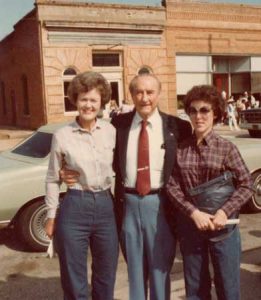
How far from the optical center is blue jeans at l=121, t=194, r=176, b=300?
3.12 m

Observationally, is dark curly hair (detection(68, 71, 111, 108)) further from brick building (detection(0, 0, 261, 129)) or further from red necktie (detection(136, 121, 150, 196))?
brick building (detection(0, 0, 261, 129))

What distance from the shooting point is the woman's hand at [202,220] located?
9.39 ft

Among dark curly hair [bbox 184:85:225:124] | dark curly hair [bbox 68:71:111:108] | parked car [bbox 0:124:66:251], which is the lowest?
parked car [bbox 0:124:66:251]

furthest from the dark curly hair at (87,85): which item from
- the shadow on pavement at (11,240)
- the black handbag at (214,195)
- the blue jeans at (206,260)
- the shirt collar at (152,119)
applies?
the shadow on pavement at (11,240)

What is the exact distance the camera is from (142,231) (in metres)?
3.17

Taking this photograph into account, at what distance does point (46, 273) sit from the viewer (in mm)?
4891

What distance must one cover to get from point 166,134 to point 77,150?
2.06 feet

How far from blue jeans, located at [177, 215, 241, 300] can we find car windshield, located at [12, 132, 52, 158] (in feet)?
10.6

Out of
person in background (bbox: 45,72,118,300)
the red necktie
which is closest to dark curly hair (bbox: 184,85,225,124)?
the red necktie

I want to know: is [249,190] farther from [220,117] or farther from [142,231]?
[142,231]

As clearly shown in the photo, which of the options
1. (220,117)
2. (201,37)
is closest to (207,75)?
(201,37)

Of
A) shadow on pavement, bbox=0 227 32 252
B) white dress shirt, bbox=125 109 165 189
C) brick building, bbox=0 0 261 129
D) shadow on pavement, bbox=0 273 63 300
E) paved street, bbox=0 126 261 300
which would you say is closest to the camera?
white dress shirt, bbox=125 109 165 189

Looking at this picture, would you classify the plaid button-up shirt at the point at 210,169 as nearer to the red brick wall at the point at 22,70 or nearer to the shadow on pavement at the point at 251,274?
the shadow on pavement at the point at 251,274

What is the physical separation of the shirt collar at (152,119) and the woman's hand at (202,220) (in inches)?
27.3
